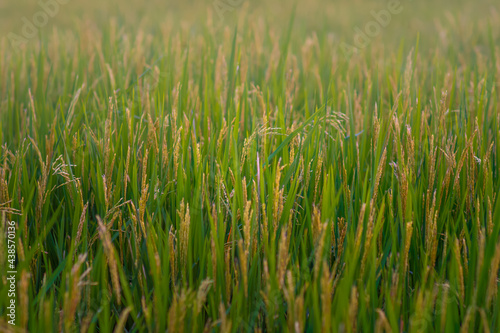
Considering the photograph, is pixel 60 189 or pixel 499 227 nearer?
pixel 499 227

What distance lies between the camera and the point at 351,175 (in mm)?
1350

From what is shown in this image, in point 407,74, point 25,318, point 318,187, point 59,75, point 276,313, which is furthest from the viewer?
point 59,75

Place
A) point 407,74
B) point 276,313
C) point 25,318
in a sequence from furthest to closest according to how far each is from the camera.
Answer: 1. point 407,74
2. point 276,313
3. point 25,318

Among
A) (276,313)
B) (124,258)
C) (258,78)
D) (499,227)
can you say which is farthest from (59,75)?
(499,227)

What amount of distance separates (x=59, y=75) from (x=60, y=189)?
153 cm

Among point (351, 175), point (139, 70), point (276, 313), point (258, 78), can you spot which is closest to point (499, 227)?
point (351, 175)

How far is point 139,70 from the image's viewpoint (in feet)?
8.35

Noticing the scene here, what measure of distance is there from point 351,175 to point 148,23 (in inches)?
160

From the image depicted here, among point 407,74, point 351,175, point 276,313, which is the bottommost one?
point 276,313

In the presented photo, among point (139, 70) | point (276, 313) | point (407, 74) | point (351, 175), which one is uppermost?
point (139, 70)

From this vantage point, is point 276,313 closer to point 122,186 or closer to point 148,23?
point 122,186

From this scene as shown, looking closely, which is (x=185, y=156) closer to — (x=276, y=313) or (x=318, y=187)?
(x=318, y=187)

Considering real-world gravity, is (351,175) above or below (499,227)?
above

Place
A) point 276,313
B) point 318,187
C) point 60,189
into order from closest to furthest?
point 276,313, point 318,187, point 60,189
